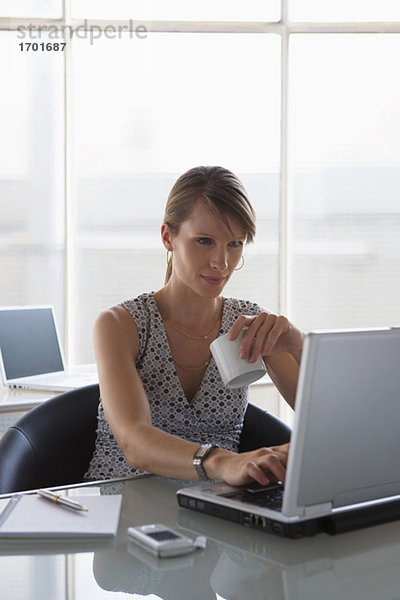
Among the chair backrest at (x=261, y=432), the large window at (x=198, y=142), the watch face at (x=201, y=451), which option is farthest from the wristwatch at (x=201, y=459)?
the large window at (x=198, y=142)

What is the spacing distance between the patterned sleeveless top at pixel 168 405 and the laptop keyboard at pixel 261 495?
24.6 inches

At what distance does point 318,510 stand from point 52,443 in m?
0.96

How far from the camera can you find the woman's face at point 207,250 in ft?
6.13

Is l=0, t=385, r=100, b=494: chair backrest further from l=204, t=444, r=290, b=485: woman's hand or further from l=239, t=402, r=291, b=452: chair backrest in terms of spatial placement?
l=204, t=444, r=290, b=485: woman's hand

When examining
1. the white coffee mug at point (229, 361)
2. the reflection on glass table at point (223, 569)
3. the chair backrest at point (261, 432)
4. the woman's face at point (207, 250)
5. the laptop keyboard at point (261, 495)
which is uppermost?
the woman's face at point (207, 250)

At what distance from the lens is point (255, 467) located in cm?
126

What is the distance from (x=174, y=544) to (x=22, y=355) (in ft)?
6.83

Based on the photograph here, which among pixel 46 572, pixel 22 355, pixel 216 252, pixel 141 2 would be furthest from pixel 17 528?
pixel 141 2

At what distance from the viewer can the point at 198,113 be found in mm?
4051

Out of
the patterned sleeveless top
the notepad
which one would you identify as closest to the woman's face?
the patterned sleeveless top

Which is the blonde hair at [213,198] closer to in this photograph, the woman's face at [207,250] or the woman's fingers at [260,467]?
the woman's face at [207,250]

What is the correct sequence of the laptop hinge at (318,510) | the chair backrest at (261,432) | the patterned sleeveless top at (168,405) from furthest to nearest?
the chair backrest at (261,432)
the patterned sleeveless top at (168,405)
the laptop hinge at (318,510)

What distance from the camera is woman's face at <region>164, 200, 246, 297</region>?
187 cm

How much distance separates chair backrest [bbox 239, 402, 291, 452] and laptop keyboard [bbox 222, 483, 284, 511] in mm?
720
